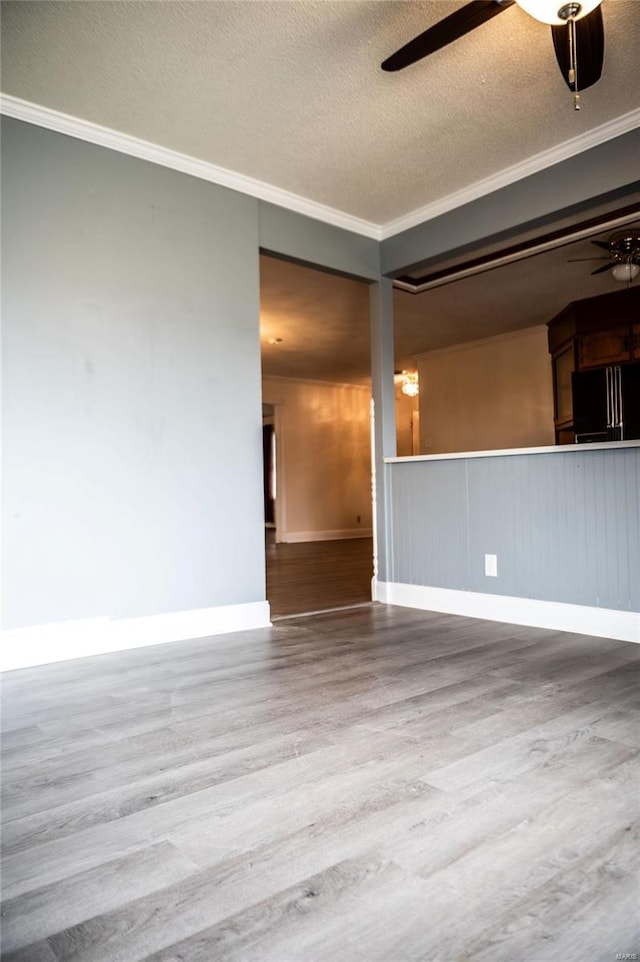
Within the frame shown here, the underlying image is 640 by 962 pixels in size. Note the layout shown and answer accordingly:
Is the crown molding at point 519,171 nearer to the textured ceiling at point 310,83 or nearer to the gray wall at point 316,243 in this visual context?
the textured ceiling at point 310,83

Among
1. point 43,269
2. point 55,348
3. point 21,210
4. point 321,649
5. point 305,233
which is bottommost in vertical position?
point 321,649

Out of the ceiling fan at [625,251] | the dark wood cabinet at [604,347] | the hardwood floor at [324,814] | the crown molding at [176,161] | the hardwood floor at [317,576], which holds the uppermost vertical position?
the crown molding at [176,161]

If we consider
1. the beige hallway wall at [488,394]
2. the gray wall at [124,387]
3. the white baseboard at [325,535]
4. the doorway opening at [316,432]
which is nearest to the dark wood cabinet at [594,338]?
the beige hallway wall at [488,394]

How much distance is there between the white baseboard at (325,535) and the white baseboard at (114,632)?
5883mm

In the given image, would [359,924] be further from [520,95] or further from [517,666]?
[520,95]

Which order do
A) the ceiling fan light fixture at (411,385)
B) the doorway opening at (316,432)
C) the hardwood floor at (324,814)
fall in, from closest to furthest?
the hardwood floor at (324,814)
the doorway opening at (316,432)
the ceiling fan light fixture at (411,385)

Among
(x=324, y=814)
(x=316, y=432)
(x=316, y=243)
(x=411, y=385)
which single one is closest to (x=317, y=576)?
(x=316, y=243)

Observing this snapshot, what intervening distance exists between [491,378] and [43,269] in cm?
574

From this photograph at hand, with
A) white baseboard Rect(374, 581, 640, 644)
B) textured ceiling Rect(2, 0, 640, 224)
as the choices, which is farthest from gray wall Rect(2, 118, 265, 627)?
white baseboard Rect(374, 581, 640, 644)

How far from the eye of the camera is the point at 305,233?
153 inches

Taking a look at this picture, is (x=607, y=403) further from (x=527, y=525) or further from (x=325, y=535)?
(x=325, y=535)

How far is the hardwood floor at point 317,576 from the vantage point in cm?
425

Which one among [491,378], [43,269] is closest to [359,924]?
[43,269]

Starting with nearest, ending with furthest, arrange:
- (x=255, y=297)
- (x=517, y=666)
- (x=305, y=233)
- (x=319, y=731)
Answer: (x=319, y=731), (x=517, y=666), (x=255, y=297), (x=305, y=233)
